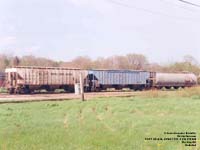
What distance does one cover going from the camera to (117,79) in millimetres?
46750

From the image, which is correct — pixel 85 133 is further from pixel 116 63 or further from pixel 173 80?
pixel 116 63

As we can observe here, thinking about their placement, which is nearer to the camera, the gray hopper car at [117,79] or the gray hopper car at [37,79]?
the gray hopper car at [37,79]

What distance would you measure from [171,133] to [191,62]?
7131 centimetres

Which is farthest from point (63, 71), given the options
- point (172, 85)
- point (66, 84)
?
point (172, 85)

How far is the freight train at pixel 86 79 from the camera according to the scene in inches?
1524

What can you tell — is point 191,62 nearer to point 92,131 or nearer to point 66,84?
point 66,84

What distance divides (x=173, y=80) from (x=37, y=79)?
20994 millimetres

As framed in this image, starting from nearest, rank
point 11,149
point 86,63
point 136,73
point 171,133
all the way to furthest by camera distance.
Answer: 1. point 11,149
2. point 171,133
3. point 136,73
4. point 86,63

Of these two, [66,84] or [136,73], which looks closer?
[66,84]

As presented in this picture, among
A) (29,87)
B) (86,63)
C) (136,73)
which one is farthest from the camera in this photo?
(86,63)

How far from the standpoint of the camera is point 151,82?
50.5 metres

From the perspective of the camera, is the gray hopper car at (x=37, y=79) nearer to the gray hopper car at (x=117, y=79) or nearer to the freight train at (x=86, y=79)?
the freight train at (x=86, y=79)

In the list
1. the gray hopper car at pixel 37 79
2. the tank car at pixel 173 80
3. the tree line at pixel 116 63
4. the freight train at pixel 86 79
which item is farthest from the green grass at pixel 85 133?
the tree line at pixel 116 63

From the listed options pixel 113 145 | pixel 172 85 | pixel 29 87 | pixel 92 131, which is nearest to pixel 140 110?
pixel 92 131
